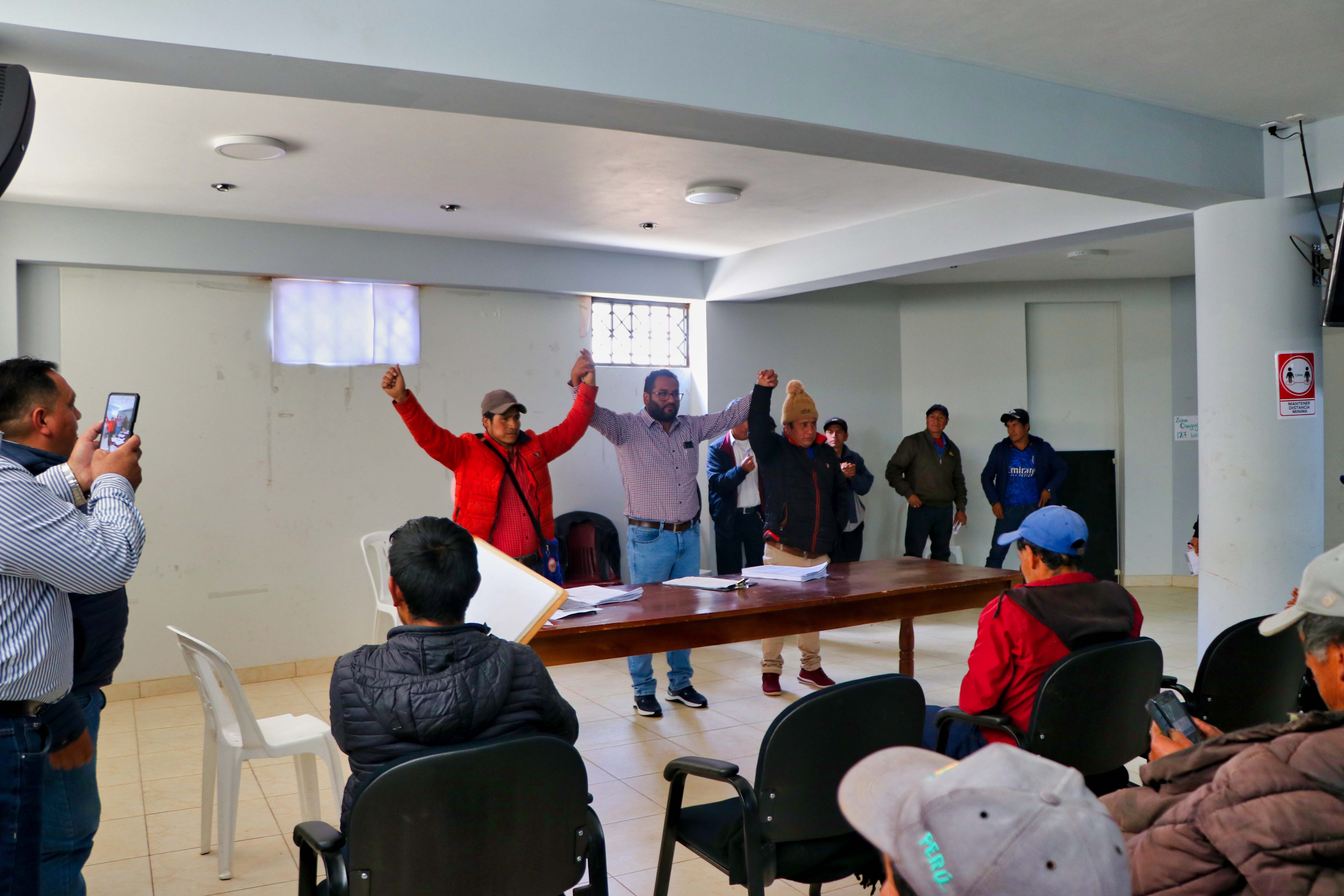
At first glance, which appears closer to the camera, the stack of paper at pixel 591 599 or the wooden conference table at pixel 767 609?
the wooden conference table at pixel 767 609

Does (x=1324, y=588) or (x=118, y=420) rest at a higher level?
(x=118, y=420)

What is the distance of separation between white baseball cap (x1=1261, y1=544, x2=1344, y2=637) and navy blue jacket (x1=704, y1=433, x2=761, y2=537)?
4.62 meters

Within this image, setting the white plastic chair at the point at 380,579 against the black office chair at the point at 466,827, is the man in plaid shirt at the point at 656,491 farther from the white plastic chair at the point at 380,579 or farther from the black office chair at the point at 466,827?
the black office chair at the point at 466,827

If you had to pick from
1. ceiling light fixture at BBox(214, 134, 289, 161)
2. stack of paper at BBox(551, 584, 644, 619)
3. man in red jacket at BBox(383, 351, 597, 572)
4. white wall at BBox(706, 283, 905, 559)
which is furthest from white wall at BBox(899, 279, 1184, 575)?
ceiling light fixture at BBox(214, 134, 289, 161)

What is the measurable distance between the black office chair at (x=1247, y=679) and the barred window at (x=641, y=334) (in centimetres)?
476

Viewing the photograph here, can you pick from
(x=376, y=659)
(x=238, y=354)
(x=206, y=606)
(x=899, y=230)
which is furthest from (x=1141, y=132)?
(x=206, y=606)

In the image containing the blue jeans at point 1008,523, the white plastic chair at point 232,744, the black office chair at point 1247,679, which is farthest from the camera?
the blue jeans at point 1008,523

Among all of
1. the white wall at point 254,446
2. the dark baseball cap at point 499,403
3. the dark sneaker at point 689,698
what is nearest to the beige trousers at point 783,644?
the dark sneaker at point 689,698

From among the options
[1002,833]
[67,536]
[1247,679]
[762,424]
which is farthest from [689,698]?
[1002,833]

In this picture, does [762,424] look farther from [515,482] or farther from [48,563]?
[48,563]

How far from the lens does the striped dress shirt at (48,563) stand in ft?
5.92

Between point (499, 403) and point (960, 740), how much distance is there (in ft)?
7.43

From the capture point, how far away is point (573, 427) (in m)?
4.41

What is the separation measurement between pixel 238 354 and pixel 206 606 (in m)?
1.49
